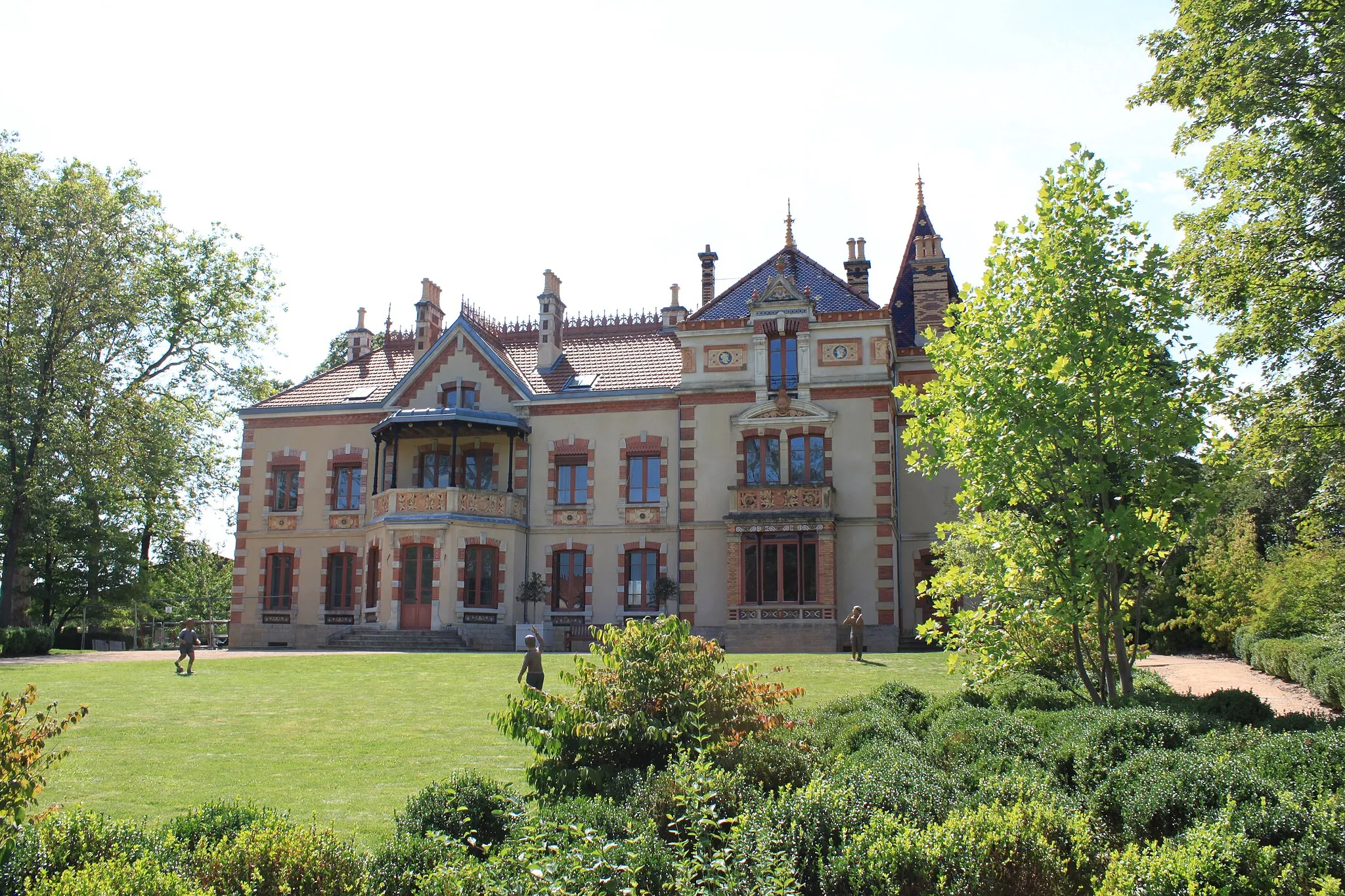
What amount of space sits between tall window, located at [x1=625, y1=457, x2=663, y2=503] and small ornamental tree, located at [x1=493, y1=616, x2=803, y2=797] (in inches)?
984

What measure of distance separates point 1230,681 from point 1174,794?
15389 millimetres

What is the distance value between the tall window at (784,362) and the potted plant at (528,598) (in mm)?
10110

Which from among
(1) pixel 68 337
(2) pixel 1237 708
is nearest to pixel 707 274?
(1) pixel 68 337

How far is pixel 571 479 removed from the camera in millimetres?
36031

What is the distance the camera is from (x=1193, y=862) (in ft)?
21.6

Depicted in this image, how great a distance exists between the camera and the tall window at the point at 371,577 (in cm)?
3562

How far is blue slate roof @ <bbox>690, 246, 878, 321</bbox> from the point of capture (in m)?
34.1

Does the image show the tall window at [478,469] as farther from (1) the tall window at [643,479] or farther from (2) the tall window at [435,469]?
(1) the tall window at [643,479]

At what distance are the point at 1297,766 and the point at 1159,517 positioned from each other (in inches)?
169

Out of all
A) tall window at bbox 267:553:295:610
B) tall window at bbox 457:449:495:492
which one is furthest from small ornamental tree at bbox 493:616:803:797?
tall window at bbox 267:553:295:610

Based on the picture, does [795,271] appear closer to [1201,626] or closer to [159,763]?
[1201,626]

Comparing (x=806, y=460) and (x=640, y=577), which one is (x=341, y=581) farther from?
(x=806, y=460)

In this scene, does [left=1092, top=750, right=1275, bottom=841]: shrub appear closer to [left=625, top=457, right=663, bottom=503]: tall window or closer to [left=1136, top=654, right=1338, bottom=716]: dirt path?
[left=1136, top=654, right=1338, bottom=716]: dirt path

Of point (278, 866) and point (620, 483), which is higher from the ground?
point (620, 483)
